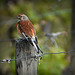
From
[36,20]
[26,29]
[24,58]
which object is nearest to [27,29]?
[26,29]

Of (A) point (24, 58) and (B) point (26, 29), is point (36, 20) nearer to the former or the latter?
Answer: (B) point (26, 29)

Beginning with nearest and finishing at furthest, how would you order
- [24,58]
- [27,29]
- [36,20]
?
[24,58], [27,29], [36,20]

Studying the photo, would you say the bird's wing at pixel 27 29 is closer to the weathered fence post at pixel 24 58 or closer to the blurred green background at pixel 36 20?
the weathered fence post at pixel 24 58

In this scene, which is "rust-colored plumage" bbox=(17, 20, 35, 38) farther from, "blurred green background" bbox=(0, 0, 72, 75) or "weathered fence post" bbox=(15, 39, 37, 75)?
"blurred green background" bbox=(0, 0, 72, 75)

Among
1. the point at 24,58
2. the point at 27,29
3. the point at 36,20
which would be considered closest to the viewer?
the point at 24,58

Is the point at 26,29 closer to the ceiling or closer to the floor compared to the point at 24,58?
closer to the ceiling

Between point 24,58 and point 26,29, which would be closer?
point 24,58

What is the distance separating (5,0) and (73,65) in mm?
5512

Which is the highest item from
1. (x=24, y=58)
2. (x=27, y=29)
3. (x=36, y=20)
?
(x=36, y=20)

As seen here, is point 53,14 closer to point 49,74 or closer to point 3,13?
point 3,13

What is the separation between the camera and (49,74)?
23.5ft

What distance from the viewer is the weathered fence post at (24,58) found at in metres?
3.44

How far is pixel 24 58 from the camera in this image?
3.43 metres

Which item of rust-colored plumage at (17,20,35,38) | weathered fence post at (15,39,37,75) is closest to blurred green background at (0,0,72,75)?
rust-colored plumage at (17,20,35,38)
